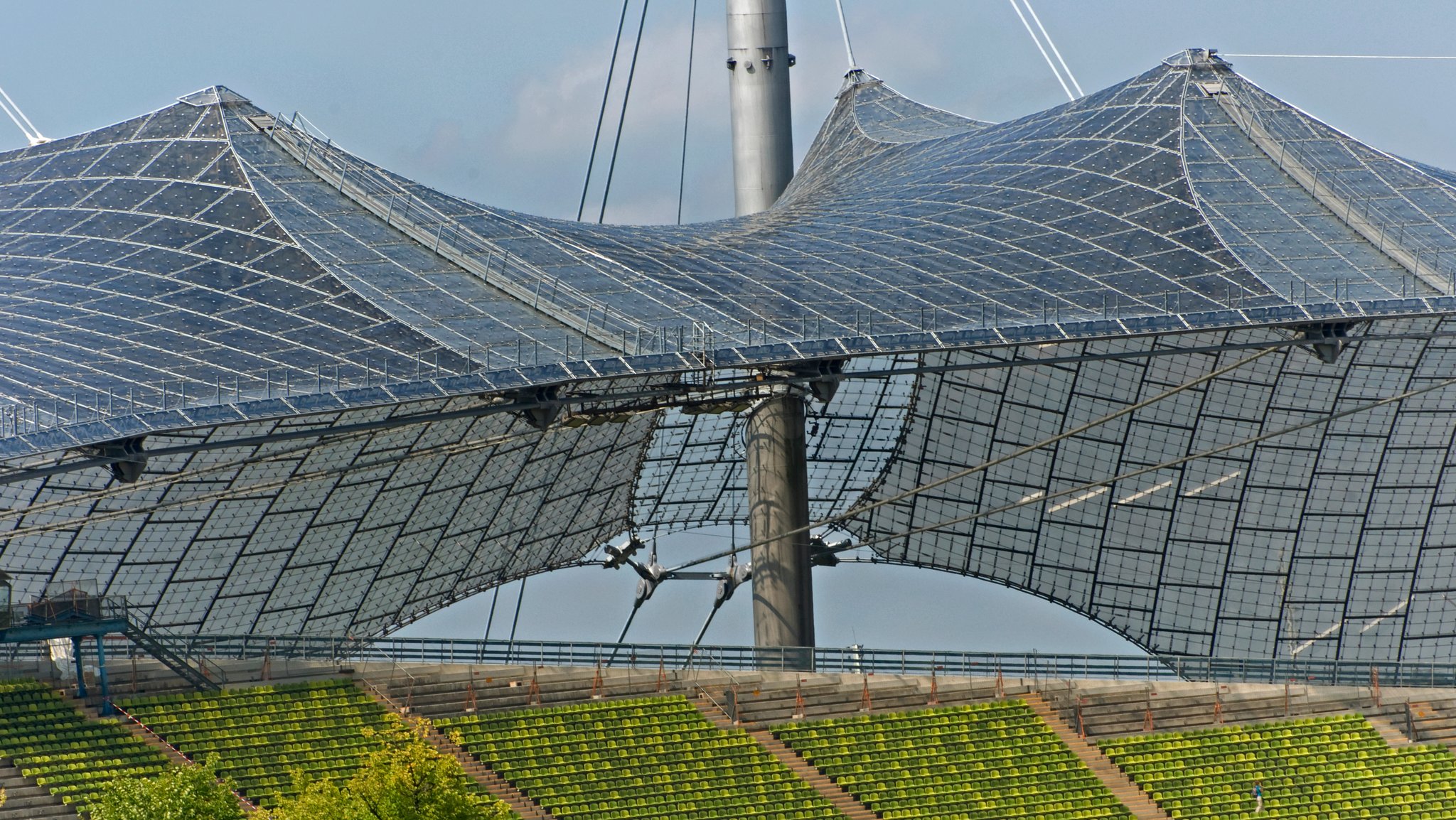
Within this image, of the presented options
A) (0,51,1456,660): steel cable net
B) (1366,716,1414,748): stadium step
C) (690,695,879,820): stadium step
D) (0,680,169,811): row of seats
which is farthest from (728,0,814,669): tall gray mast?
(0,680,169,811): row of seats

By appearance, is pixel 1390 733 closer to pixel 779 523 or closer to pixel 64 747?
pixel 779 523

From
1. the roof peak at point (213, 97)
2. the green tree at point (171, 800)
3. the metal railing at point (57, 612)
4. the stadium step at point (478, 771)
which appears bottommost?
the green tree at point (171, 800)

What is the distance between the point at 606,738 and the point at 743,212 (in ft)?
120

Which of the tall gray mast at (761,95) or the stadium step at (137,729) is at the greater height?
the tall gray mast at (761,95)

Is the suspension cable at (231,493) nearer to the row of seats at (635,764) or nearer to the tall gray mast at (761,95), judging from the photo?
the row of seats at (635,764)

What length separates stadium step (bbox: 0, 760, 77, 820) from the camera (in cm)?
4562

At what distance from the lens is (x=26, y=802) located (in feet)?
151

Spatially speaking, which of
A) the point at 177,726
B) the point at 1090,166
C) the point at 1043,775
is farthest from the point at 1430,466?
the point at 177,726

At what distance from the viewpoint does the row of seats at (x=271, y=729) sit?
4953 centimetres

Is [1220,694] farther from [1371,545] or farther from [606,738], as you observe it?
[606,738]

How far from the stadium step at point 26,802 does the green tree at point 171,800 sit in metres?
9.00

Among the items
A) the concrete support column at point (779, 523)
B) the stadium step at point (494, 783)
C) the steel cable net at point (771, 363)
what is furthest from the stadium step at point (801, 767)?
the steel cable net at point (771, 363)

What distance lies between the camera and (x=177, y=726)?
5072 centimetres

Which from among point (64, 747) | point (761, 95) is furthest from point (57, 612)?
point (761, 95)
